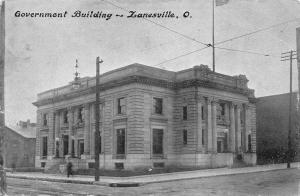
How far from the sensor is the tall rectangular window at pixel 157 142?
110 feet

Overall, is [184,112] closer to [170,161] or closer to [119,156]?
[170,161]

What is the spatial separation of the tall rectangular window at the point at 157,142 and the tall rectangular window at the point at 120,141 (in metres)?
2.60

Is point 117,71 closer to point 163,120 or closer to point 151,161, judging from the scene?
point 163,120

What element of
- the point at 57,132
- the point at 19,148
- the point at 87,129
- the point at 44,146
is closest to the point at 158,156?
the point at 87,129

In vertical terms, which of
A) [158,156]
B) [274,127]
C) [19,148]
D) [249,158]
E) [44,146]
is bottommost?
[19,148]

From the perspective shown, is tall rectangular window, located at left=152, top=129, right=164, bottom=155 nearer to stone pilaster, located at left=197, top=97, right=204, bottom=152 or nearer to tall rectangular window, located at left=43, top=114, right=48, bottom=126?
stone pilaster, located at left=197, top=97, right=204, bottom=152

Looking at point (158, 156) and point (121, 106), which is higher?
point (121, 106)

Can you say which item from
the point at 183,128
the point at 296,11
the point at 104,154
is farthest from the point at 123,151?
the point at 296,11

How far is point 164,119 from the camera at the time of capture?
3428 centimetres

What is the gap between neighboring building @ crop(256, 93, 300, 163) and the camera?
1726 inches

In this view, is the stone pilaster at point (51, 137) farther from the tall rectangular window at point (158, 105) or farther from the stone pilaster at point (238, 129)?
the stone pilaster at point (238, 129)

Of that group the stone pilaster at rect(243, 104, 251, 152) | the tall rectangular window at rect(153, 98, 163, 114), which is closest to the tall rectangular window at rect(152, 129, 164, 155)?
the tall rectangular window at rect(153, 98, 163, 114)

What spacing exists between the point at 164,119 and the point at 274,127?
17.8 metres

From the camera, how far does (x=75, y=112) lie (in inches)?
1554
